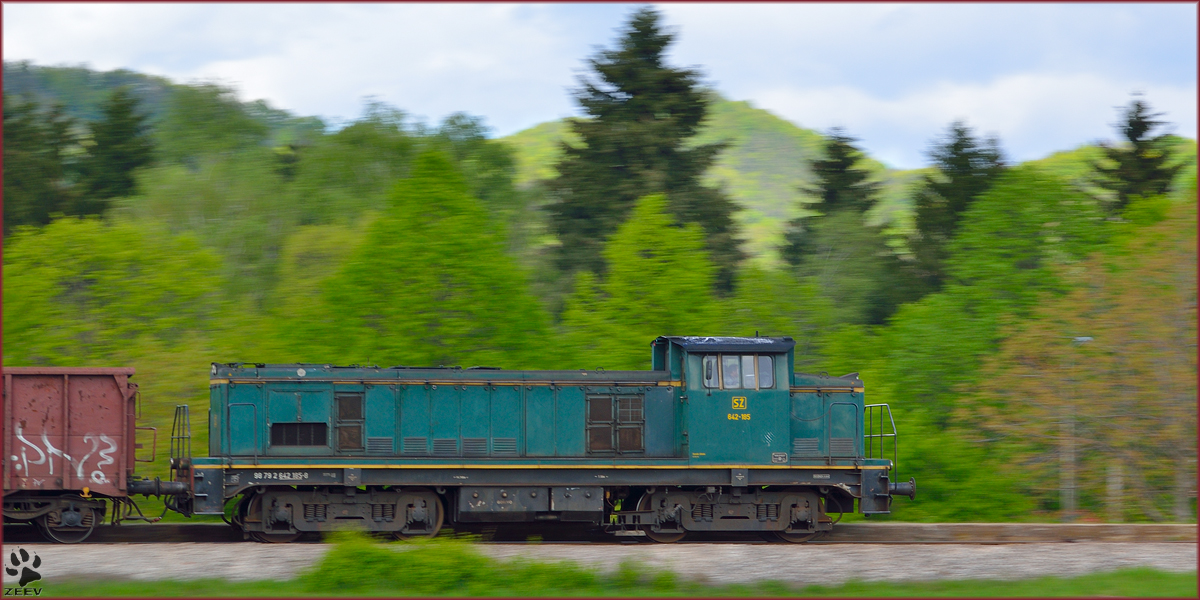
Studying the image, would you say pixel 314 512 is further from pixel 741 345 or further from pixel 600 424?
pixel 741 345

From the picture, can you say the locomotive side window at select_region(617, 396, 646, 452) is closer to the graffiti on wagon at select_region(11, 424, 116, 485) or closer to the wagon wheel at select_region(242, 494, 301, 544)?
the wagon wheel at select_region(242, 494, 301, 544)

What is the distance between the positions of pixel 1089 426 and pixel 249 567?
17972 mm

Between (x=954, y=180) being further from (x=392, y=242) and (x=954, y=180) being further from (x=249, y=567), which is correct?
(x=249, y=567)

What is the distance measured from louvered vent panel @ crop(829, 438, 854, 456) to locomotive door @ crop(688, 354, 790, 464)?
95 centimetres

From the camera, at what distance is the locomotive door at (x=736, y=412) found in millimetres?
16031

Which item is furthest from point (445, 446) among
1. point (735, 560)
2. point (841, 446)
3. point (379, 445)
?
point (841, 446)

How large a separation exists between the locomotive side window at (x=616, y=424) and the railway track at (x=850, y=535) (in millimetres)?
1880

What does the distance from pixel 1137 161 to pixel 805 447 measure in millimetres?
33141

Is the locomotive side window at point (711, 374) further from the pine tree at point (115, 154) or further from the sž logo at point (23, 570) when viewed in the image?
the pine tree at point (115, 154)

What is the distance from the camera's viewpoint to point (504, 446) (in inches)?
637

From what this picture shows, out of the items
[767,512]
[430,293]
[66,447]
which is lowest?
[767,512]

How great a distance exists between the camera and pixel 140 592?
11320 mm

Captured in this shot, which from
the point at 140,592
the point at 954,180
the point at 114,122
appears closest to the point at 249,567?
the point at 140,592

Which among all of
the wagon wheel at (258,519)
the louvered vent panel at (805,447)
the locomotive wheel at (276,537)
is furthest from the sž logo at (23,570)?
the louvered vent panel at (805,447)
